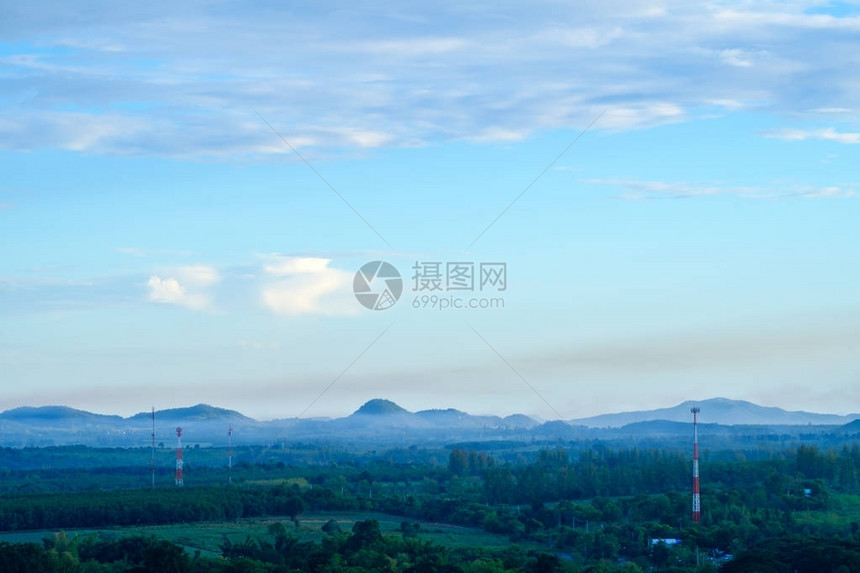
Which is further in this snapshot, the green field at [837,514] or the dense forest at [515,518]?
the green field at [837,514]

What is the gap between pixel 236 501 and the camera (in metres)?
99.0

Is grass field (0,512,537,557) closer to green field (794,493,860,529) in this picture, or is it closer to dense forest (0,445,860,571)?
dense forest (0,445,860,571)

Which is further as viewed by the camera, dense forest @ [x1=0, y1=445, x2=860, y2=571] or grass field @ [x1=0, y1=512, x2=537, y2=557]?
grass field @ [x1=0, y1=512, x2=537, y2=557]

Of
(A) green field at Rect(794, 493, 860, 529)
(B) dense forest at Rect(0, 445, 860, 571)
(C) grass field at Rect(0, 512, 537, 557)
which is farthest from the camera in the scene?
(A) green field at Rect(794, 493, 860, 529)

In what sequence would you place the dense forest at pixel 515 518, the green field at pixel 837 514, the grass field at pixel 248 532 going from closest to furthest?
the dense forest at pixel 515 518, the grass field at pixel 248 532, the green field at pixel 837 514

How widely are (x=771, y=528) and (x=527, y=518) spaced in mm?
18732

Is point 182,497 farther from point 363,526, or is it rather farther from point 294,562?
point 294,562

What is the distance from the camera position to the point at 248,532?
85.4m

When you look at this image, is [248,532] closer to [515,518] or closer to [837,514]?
[515,518]

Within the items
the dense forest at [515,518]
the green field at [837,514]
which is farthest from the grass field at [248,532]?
the green field at [837,514]

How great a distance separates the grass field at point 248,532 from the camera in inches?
3127

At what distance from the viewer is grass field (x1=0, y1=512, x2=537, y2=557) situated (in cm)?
7944

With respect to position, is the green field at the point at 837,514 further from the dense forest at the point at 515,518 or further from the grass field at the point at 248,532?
the grass field at the point at 248,532

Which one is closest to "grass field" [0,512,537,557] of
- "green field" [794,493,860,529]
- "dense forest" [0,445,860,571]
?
"dense forest" [0,445,860,571]
